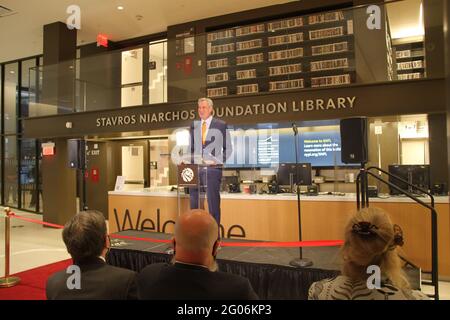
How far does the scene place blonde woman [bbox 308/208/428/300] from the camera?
1.34 m

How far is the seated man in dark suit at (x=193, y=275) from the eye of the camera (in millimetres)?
1306

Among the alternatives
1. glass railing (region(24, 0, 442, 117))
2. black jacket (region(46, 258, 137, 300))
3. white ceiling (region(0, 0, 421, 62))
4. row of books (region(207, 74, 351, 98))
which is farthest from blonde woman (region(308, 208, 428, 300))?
white ceiling (region(0, 0, 421, 62))

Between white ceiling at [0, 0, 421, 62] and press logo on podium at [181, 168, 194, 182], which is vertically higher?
white ceiling at [0, 0, 421, 62]

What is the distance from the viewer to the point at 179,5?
26.1 feet

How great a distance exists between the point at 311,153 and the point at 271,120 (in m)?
2.74

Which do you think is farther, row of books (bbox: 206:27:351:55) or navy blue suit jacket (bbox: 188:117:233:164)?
row of books (bbox: 206:27:351:55)

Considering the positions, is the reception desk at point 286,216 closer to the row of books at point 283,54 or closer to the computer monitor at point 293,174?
the computer monitor at point 293,174

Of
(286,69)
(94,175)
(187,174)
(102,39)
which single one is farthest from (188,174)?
(102,39)

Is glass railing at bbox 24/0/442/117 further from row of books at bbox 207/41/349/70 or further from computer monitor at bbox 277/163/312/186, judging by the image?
computer monitor at bbox 277/163/312/186

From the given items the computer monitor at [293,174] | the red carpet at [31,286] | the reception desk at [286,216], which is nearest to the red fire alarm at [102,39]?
the reception desk at [286,216]

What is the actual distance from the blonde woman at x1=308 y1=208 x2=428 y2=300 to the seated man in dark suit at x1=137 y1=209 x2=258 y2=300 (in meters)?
0.35
